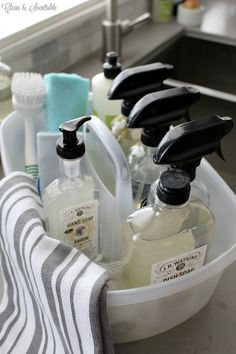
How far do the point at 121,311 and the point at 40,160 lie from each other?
0.22m

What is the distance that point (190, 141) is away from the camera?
44 cm

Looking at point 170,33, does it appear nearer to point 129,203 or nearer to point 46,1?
point 46,1

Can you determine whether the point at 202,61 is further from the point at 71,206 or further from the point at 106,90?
the point at 71,206

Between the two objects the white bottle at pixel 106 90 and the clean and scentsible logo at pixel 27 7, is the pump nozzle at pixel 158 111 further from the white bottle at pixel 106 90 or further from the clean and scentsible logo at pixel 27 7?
the clean and scentsible logo at pixel 27 7

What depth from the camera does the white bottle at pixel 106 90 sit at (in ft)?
2.09

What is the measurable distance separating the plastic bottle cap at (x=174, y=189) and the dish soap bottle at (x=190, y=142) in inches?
0.9

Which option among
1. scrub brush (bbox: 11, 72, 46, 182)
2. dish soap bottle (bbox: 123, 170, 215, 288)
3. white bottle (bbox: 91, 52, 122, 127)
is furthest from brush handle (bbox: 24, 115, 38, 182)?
dish soap bottle (bbox: 123, 170, 215, 288)

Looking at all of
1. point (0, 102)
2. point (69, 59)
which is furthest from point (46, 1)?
point (0, 102)

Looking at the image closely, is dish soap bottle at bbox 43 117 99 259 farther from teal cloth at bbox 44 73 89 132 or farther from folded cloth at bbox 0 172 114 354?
teal cloth at bbox 44 73 89 132

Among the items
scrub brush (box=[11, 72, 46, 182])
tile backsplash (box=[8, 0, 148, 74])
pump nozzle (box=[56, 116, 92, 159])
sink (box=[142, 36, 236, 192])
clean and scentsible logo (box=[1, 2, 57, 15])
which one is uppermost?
pump nozzle (box=[56, 116, 92, 159])

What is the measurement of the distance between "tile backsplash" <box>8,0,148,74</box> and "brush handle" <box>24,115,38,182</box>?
30 cm

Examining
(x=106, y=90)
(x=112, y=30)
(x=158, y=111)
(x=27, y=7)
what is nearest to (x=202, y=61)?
(x=112, y=30)

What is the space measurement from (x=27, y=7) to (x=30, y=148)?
43 centimetres

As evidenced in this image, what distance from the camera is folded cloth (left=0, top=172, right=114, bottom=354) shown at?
414mm
